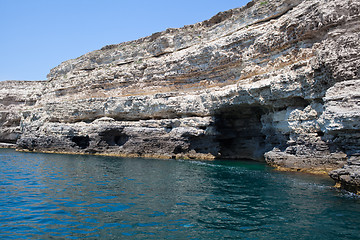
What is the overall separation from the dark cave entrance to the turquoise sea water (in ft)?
43.0

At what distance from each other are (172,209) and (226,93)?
622 inches

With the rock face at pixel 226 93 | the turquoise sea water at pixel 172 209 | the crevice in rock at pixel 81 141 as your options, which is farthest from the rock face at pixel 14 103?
the turquoise sea water at pixel 172 209

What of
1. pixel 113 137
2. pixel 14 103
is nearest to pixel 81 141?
pixel 113 137

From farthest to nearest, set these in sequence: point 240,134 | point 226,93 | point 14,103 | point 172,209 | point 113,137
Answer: point 14,103 < point 113,137 < point 240,134 < point 226,93 < point 172,209

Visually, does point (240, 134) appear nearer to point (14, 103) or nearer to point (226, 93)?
point (226, 93)

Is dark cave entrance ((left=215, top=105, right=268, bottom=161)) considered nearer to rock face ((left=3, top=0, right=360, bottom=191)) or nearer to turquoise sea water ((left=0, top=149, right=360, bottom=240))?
rock face ((left=3, top=0, right=360, bottom=191))

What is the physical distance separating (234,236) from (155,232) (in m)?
1.72

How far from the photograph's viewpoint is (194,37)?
2752cm

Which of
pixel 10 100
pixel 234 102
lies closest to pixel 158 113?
pixel 234 102

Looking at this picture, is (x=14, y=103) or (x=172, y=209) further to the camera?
(x=14, y=103)

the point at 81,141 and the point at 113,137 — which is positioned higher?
the point at 113,137

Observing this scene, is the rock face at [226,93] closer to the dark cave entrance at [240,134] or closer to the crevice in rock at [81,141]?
the dark cave entrance at [240,134]

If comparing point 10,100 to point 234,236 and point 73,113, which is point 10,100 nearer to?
point 73,113

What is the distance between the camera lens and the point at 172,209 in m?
7.44
